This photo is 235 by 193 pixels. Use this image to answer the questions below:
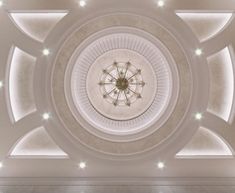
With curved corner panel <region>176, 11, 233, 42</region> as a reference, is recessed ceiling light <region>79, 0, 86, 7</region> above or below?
above

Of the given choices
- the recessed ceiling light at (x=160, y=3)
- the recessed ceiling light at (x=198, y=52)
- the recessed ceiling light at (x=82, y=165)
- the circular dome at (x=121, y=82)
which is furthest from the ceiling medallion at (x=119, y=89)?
the recessed ceiling light at (x=160, y=3)

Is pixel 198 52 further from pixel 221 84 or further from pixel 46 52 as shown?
pixel 46 52

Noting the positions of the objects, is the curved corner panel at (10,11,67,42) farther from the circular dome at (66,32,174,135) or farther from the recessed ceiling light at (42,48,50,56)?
the circular dome at (66,32,174,135)

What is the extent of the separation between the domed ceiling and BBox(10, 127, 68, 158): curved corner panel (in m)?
0.03

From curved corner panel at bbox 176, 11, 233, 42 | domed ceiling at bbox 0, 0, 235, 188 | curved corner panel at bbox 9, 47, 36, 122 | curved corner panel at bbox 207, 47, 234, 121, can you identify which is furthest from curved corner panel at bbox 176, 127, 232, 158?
curved corner panel at bbox 9, 47, 36, 122

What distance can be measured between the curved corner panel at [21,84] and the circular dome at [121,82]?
3.66ft

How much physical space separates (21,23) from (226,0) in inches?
205

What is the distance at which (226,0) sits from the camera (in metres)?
6.67

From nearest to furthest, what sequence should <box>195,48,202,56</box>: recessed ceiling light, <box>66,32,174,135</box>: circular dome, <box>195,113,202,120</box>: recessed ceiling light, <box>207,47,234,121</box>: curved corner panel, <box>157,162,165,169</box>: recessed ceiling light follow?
1. <box>195,48,202,56</box>: recessed ceiling light
2. <box>207,47,234,121</box>: curved corner panel
3. <box>195,113,202,120</box>: recessed ceiling light
4. <box>157,162,165,169</box>: recessed ceiling light
5. <box>66,32,174,135</box>: circular dome

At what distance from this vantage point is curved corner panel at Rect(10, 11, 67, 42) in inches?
275

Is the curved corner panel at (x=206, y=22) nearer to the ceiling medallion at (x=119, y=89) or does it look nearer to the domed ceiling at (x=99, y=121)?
the domed ceiling at (x=99, y=121)

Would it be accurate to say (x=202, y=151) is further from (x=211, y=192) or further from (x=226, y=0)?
(x=226, y=0)

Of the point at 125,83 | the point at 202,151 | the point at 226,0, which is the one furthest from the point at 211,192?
the point at 226,0

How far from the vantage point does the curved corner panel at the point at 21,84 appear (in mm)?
7289
